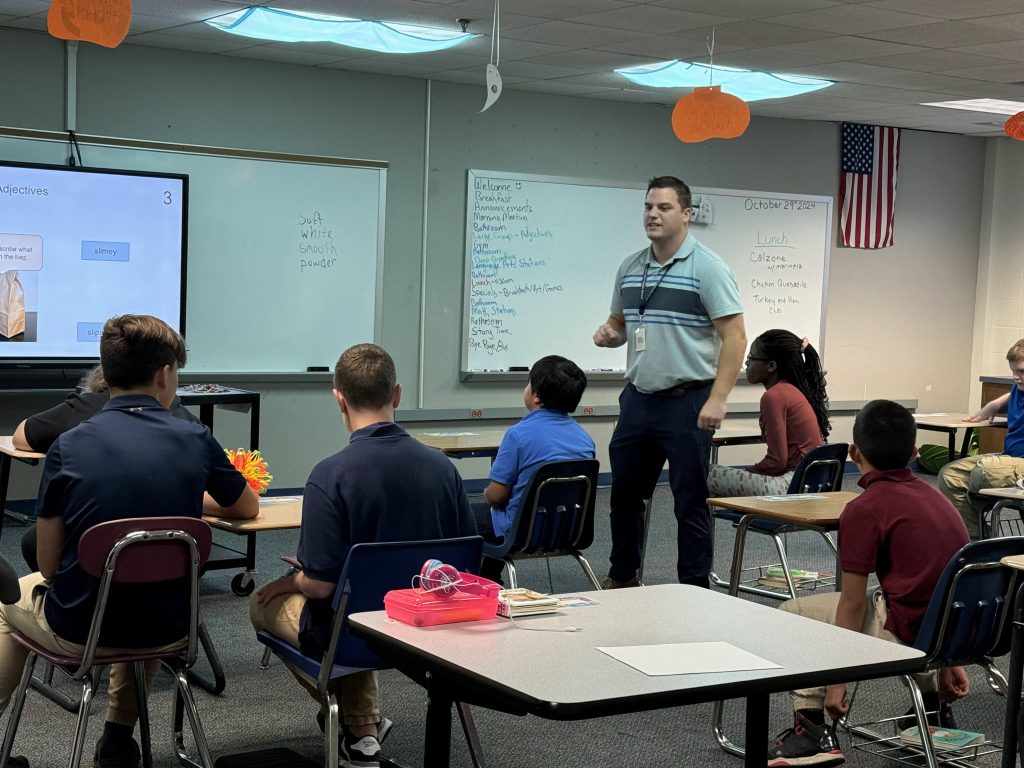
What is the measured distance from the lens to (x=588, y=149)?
866 centimetres

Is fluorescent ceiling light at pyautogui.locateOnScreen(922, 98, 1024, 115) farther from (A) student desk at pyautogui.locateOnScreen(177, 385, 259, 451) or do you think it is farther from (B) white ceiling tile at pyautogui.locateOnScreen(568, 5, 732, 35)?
(A) student desk at pyautogui.locateOnScreen(177, 385, 259, 451)

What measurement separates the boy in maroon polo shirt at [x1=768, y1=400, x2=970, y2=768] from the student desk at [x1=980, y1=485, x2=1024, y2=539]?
1.47 m

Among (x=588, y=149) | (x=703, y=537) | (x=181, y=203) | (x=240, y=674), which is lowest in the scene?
(x=240, y=674)

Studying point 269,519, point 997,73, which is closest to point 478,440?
point 269,519

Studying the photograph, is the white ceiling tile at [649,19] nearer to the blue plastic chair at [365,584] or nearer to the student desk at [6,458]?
the student desk at [6,458]

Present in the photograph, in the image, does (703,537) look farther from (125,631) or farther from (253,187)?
(253,187)

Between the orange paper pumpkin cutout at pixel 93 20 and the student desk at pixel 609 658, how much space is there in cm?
253

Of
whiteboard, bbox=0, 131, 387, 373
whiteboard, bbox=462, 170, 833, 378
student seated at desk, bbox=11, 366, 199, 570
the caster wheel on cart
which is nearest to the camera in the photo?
student seated at desk, bbox=11, 366, 199, 570

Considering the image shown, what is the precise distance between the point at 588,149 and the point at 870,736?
18.4ft

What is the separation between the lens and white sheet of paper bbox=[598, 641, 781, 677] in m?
1.88

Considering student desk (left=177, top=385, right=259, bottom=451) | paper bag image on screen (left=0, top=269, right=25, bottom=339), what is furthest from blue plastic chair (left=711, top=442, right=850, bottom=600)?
paper bag image on screen (left=0, top=269, right=25, bottom=339)

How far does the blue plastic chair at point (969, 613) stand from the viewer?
9.63ft

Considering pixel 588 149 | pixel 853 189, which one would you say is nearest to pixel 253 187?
pixel 588 149

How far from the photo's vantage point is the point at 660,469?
4.64 meters
